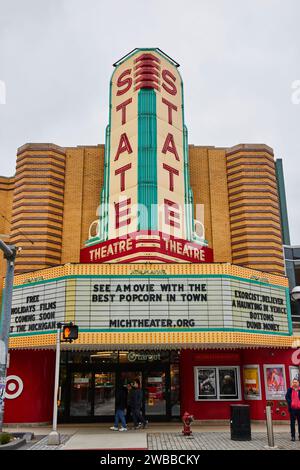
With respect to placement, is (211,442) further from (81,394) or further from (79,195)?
(79,195)

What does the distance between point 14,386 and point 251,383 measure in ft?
32.1

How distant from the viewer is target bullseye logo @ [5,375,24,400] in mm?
19578

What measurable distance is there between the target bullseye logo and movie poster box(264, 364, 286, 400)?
10109 millimetres

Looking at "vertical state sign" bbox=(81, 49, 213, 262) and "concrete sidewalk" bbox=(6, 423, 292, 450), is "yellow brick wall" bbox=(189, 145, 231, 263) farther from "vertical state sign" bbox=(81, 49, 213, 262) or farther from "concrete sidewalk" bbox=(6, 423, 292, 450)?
"concrete sidewalk" bbox=(6, 423, 292, 450)

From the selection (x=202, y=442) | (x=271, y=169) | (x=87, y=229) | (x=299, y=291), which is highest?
(x=271, y=169)

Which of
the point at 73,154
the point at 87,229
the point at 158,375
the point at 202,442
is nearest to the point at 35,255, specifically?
the point at 87,229

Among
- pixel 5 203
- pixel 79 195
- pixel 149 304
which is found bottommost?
pixel 149 304

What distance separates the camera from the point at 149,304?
17.5 m

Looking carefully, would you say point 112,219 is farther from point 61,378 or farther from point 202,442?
point 202,442

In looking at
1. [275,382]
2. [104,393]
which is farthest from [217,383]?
[104,393]

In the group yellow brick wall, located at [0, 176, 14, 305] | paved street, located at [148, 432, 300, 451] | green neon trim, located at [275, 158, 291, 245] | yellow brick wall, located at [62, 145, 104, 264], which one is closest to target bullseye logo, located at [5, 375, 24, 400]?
paved street, located at [148, 432, 300, 451]

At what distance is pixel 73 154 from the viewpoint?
A: 89.1ft

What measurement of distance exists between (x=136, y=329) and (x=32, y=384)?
18.9 ft

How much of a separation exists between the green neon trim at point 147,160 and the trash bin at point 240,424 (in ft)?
28.5
